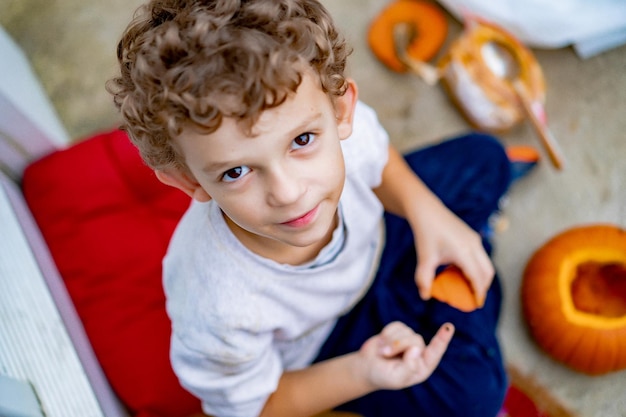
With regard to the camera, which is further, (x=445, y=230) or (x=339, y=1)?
(x=339, y=1)

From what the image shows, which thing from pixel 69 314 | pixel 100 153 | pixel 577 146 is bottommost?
pixel 577 146

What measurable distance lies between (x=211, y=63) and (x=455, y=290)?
1.59 ft

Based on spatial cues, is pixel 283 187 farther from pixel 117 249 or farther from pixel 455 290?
pixel 117 249

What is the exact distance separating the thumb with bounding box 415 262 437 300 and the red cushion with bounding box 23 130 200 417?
0.36 metres

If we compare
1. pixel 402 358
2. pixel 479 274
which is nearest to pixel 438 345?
pixel 402 358

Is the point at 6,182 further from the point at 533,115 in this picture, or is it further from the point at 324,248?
the point at 533,115

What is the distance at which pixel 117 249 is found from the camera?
891 mm

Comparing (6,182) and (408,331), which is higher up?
(6,182)

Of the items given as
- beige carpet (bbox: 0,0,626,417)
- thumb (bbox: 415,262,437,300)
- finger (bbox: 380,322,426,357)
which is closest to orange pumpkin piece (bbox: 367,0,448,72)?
beige carpet (bbox: 0,0,626,417)

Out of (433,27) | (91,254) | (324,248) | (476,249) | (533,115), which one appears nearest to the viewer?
(324,248)

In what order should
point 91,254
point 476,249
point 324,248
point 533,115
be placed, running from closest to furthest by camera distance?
point 324,248 → point 476,249 → point 91,254 → point 533,115

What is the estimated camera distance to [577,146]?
111 cm

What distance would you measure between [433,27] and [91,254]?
81cm

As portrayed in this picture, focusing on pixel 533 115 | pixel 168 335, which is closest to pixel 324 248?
pixel 168 335
